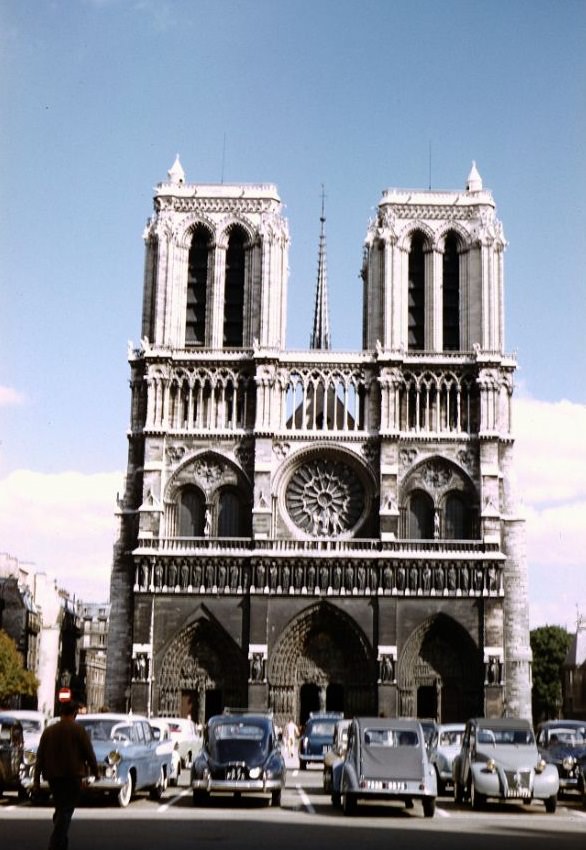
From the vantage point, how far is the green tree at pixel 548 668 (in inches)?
3907

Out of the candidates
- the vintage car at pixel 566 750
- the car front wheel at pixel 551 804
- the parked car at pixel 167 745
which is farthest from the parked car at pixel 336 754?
the vintage car at pixel 566 750

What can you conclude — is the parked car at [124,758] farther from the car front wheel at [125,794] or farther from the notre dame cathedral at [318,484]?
the notre dame cathedral at [318,484]

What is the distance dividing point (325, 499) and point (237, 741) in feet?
120

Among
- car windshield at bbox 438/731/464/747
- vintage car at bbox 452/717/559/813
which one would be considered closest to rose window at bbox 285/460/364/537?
car windshield at bbox 438/731/464/747

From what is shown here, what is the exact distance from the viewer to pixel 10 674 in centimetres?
6875

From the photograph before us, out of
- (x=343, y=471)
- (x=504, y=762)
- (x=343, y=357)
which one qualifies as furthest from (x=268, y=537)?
(x=504, y=762)

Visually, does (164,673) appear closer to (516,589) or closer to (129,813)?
(516,589)

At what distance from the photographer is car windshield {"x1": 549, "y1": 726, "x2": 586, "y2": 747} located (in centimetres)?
3172

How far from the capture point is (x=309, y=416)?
63.3m

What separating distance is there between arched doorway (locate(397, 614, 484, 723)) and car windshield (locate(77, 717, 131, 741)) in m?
34.7

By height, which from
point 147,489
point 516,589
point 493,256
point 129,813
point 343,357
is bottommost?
point 129,813

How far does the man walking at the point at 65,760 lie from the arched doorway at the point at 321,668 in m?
44.0

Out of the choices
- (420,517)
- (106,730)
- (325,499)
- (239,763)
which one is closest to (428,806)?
(239,763)

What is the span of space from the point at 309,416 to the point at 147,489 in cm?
816
